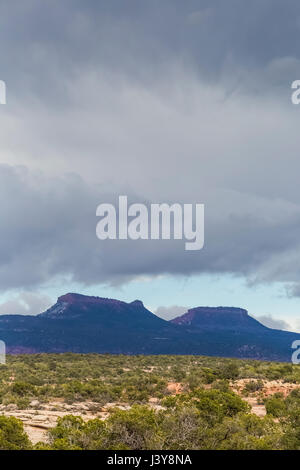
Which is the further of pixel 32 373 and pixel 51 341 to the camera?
pixel 51 341

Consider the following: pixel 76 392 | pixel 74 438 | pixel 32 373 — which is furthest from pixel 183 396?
pixel 32 373

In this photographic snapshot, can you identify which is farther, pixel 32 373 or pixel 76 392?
pixel 32 373

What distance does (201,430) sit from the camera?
2127 centimetres

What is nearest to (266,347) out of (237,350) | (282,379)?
(237,350)

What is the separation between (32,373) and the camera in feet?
183
